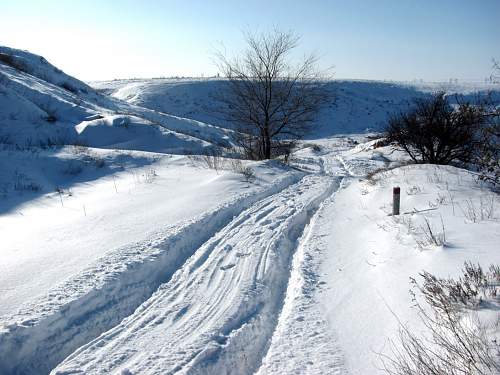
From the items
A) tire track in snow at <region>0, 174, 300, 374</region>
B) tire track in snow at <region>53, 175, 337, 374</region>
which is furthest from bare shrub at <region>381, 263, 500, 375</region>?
tire track in snow at <region>0, 174, 300, 374</region>

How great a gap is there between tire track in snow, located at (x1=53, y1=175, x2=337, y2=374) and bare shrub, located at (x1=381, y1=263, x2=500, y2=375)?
1268 mm

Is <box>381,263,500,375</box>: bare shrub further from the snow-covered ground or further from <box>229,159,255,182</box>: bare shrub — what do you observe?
<box>229,159,255,182</box>: bare shrub

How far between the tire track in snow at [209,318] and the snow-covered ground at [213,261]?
0.02 meters

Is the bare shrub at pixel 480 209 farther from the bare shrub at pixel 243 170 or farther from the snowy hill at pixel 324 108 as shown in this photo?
the snowy hill at pixel 324 108

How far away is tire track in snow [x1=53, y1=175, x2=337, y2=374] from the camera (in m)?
3.25

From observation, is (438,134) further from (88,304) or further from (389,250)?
(88,304)

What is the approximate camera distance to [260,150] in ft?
56.4

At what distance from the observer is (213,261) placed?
5297mm

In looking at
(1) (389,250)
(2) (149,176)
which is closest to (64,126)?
(2) (149,176)

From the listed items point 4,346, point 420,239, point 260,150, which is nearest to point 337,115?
point 260,150

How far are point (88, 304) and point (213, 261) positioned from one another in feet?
5.81

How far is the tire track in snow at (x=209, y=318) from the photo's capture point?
325cm

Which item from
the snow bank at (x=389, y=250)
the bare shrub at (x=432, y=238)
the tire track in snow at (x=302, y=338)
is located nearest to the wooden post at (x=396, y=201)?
the snow bank at (x=389, y=250)

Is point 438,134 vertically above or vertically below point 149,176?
above
